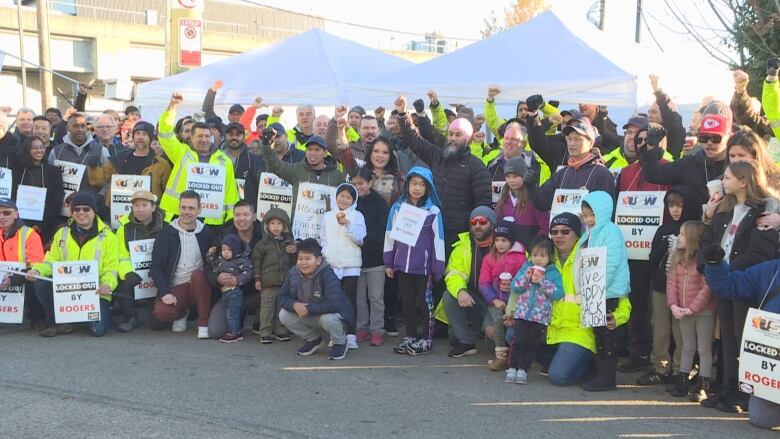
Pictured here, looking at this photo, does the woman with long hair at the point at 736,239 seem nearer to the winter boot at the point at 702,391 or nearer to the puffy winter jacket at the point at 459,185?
the winter boot at the point at 702,391

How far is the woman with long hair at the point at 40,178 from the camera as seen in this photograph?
8820mm

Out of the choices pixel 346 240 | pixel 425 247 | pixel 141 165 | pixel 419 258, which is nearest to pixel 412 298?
pixel 419 258

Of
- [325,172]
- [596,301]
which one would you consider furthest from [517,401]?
[325,172]

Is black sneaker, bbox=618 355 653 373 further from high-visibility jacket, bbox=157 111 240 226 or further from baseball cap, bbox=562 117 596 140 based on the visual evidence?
high-visibility jacket, bbox=157 111 240 226

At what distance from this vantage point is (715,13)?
11.2 m

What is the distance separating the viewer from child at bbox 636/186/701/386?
255 inches

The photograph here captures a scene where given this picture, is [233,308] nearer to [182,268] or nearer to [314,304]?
[182,268]

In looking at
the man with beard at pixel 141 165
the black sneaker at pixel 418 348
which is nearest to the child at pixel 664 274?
the black sneaker at pixel 418 348

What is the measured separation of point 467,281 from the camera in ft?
24.4

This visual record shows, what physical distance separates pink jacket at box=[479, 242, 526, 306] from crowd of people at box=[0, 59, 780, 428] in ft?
0.07

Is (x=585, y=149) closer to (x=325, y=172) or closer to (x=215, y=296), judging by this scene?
(x=325, y=172)

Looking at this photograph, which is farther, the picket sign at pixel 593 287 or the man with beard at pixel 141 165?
the man with beard at pixel 141 165

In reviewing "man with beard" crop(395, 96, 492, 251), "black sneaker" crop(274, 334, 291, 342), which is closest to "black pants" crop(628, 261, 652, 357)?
"man with beard" crop(395, 96, 492, 251)

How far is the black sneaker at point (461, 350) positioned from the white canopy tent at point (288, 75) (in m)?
4.69
